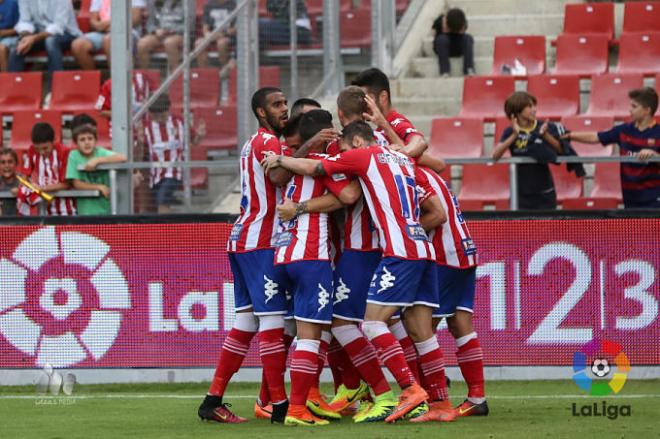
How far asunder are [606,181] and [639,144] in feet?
6.00

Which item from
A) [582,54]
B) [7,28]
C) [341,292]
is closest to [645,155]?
[341,292]

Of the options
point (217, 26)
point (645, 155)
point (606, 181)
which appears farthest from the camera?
point (606, 181)

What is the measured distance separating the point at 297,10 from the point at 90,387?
5.29m

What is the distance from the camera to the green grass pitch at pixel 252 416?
8008mm

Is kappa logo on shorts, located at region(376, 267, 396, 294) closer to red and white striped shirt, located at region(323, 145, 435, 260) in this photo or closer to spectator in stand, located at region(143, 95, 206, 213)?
red and white striped shirt, located at region(323, 145, 435, 260)

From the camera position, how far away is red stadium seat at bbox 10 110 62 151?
1680 cm

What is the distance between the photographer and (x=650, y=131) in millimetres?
12586

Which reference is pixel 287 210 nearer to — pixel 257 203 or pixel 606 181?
pixel 257 203

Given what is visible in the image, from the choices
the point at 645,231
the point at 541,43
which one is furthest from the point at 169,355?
the point at 541,43

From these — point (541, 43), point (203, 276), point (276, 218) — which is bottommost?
point (203, 276)

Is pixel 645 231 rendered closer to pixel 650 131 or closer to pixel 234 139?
pixel 650 131

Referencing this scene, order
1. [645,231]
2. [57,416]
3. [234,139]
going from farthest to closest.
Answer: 1. [234,139]
2. [645,231]
3. [57,416]

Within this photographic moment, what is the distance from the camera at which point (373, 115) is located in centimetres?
889

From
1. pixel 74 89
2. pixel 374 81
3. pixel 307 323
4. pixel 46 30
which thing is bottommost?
pixel 307 323
